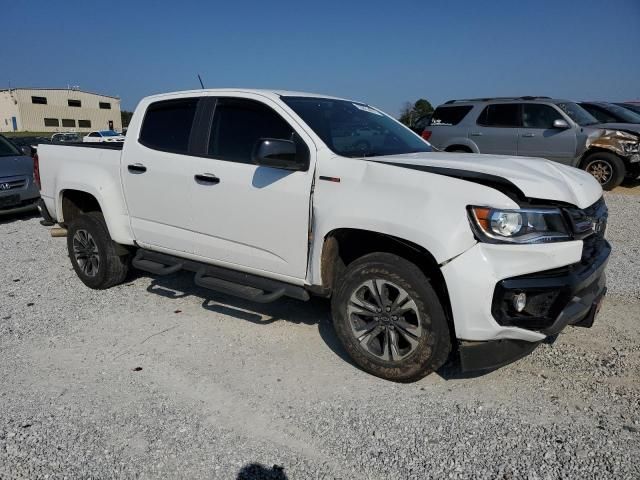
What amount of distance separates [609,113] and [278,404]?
1182cm

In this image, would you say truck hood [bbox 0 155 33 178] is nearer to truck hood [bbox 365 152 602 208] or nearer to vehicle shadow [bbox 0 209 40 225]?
vehicle shadow [bbox 0 209 40 225]

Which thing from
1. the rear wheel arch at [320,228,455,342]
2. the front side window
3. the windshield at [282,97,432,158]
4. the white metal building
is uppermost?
the windshield at [282,97,432,158]

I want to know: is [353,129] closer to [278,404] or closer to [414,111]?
[278,404]

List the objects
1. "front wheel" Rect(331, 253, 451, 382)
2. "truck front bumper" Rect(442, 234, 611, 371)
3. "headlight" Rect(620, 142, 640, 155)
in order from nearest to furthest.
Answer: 1. "truck front bumper" Rect(442, 234, 611, 371)
2. "front wheel" Rect(331, 253, 451, 382)
3. "headlight" Rect(620, 142, 640, 155)

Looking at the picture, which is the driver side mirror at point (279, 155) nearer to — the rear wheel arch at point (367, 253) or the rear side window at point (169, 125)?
the rear wheel arch at point (367, 253)

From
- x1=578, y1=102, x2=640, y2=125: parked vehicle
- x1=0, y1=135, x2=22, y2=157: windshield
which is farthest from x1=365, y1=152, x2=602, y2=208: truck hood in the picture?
x1=578, y1=102, x2=640, y2=125: parked vehicle

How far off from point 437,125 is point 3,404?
33.9 feet

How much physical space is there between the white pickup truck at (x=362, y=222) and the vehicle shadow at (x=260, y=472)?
1061 millimetres

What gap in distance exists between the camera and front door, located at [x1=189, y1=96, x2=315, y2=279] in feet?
12.2

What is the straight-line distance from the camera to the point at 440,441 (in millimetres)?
2885

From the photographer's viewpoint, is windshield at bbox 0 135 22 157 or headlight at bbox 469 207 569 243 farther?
windshield at bbox 0 135 22 157

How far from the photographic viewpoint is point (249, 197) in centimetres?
390

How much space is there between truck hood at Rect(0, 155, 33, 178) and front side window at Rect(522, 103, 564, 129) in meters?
9.76

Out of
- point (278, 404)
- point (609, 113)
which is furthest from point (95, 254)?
point (609, 113)
